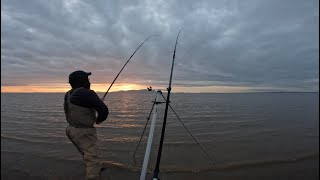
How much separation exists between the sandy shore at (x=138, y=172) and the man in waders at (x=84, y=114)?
3711mm

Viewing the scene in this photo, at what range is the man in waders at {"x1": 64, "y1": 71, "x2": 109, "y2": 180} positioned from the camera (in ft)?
14.3

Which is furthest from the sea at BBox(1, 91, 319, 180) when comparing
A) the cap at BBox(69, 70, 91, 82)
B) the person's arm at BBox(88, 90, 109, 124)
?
the cap at BBox(69, 70, 91, 82)

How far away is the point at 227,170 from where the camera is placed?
9.05m

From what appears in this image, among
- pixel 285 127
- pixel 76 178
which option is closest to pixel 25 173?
pixel 76 178

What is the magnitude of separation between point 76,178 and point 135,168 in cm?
198

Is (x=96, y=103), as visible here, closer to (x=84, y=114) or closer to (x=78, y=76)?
(x=84, y=114)

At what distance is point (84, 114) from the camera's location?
4477mm

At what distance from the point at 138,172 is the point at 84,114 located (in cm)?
489

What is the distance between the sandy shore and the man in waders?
146 inches

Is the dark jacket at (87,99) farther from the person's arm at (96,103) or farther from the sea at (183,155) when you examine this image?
the sea at (183,155)

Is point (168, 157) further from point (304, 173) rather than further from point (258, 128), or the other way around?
point (258, 128)

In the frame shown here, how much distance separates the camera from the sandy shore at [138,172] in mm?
8234

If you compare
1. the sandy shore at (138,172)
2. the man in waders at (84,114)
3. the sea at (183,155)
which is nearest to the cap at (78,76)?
the man in waders at (84,114)

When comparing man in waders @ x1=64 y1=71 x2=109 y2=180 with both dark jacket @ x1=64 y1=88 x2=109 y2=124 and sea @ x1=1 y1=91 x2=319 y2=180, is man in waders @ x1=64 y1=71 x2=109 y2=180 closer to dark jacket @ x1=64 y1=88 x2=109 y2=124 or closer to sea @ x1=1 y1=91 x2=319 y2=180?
dark jacket @ x1=64 y1=88 x2=109 y2=124
